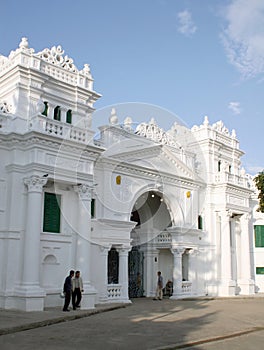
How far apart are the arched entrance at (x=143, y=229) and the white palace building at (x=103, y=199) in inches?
2.6

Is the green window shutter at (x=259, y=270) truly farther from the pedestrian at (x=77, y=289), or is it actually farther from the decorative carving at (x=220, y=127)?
the pedestrian at (x=77, y=289)

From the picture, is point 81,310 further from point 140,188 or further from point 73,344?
point 140,188

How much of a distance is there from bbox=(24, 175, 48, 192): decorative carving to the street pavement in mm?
4411

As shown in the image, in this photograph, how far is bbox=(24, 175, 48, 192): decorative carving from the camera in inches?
672

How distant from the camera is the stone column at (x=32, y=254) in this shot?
16.2 m

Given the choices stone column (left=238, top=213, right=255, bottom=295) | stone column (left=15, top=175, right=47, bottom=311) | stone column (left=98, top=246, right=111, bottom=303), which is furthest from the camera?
stone column (left=238, top=213, right=255, bottom=295)

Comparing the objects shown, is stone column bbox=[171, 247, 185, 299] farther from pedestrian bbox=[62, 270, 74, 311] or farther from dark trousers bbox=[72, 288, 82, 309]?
pedestrian bbox=[62, 270, 74, 311]

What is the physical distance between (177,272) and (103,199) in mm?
6630

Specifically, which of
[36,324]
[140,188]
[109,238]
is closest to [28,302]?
[36,324]

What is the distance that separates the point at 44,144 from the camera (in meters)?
17.5

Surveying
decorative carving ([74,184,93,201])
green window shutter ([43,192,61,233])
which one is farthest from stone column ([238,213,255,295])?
green window shutter ([43,192,61,233])

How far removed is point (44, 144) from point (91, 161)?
2.39m

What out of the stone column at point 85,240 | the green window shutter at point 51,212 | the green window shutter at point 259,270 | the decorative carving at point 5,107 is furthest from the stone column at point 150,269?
the decorative carving at point 5,107

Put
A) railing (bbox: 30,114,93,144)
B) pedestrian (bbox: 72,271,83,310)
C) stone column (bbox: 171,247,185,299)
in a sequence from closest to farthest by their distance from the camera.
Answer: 1. pedestrian (bbox: 72,271,83,310)
2. railing (bbox: 30,114,93,144)
3. stone column (bbox: 171,247,185,299)
